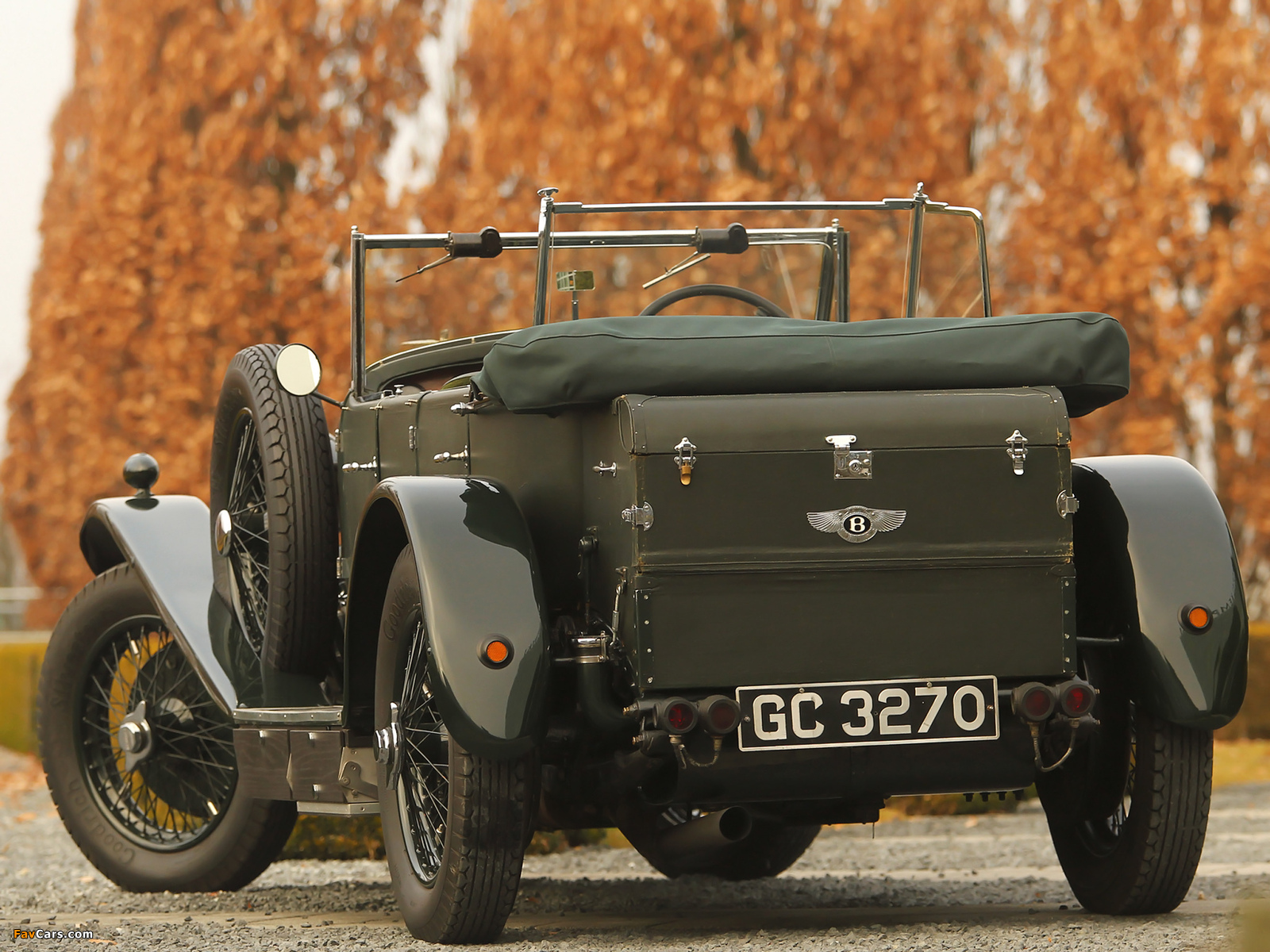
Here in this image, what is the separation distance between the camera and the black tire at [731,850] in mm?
5137

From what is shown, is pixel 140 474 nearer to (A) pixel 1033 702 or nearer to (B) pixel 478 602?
(B) pixel 478 602

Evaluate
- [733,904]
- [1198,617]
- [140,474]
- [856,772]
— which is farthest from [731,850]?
[140,474]

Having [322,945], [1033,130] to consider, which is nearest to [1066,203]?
[1033,130]

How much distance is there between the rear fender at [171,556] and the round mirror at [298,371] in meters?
0.94

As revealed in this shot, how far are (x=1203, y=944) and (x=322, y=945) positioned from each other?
213 centimetres

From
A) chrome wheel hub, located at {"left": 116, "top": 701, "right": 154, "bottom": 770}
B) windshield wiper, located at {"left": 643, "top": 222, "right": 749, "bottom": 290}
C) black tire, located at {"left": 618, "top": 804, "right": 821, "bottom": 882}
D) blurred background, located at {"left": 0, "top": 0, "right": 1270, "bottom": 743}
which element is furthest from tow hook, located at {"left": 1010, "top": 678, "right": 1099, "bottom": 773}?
blurred background, located at {"left": 0, "top": 0, "right": 1270, "bottom": 743}

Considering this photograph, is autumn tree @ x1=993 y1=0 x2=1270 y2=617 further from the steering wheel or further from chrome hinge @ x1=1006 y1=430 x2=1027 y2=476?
chrome hinge @ x1=1006 y1=430 x2=1027 y2=476

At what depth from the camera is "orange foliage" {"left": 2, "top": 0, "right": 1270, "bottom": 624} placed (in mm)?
14367

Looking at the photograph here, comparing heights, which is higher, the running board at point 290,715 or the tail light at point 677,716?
the tail light at point 677,716

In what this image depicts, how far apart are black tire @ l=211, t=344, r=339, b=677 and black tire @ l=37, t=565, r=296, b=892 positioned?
43cm

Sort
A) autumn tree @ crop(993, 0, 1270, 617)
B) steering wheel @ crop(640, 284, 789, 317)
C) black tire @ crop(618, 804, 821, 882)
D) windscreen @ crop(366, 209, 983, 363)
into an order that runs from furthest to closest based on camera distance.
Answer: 1. autumn tree @ crop(993, 0, 1270, 617)
2. windscreen @ crop(366, 209, 983, 363)
3. steering wheel @ crop(640, 284, 789, 317)
4. black tire @ crop(618, 804, 821, 882)

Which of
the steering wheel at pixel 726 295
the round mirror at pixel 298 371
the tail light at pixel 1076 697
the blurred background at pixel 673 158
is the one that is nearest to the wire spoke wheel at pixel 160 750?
the round mirror at pixel 298 371

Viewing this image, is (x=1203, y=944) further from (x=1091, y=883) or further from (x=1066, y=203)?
(x=1066, y=203)

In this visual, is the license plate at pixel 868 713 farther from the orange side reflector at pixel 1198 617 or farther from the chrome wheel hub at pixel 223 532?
the chrome wheel hub at pixel 223 532
